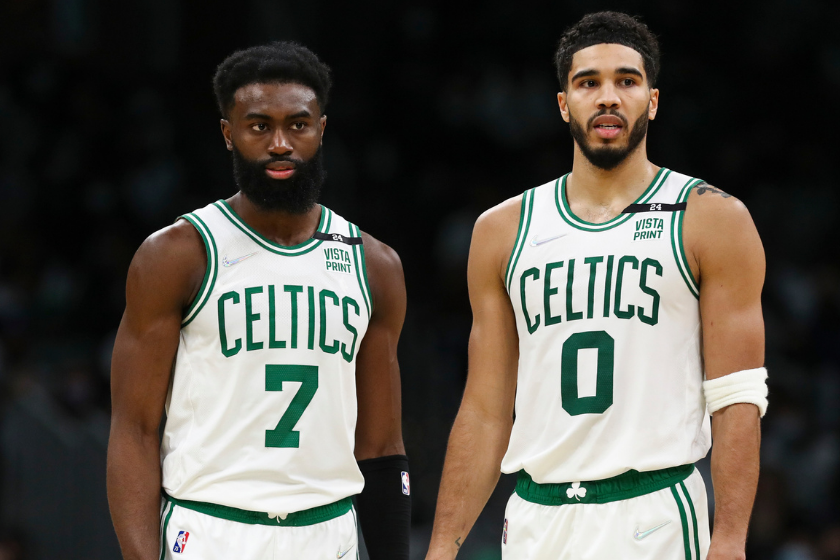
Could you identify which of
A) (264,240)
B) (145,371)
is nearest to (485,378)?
(264,240)

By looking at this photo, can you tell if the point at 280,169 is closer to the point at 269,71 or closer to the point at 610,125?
the point at 269,71

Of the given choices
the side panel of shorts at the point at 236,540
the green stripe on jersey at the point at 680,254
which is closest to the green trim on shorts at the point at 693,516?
the green stripe on jersey at the point at 680,254

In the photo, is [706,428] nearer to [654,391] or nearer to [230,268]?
[654,391]

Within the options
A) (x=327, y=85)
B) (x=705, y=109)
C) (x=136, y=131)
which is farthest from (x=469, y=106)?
(x=327, y=85)

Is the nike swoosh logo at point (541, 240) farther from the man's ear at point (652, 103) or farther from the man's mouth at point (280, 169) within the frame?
the man's mouth at point (280, 169)

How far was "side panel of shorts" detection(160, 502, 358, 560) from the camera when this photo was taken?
3857 millimetres

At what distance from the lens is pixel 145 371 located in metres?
3.95

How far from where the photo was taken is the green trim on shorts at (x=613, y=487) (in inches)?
151

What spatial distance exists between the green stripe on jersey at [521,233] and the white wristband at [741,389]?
82cm

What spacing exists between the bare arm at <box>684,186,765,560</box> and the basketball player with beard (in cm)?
122

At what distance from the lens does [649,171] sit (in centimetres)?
415

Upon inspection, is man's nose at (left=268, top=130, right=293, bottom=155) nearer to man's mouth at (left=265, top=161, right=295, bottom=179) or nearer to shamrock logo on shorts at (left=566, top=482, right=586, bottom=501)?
man's mouth at (left=265, top=161, right=295, bottom=179)

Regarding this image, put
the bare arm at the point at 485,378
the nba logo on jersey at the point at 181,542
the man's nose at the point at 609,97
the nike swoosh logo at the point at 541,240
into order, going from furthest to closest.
Answer: the bare arm at the point at 485,378
the nike swoosh logo at the point at 541,240
the man's nose at the point at 609,97
the nba logo on jersey at the point at 181,542

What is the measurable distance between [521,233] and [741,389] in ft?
3.19
